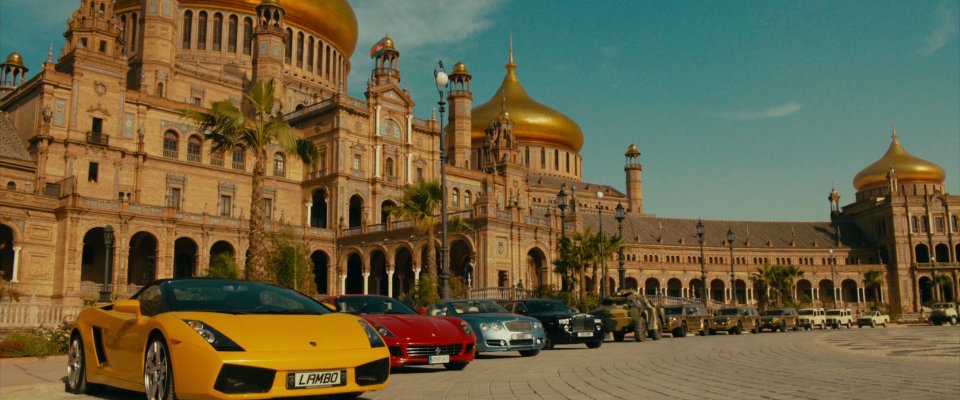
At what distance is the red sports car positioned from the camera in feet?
42.0

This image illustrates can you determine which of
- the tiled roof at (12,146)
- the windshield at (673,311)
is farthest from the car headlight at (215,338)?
the tiled roof at (12,146)

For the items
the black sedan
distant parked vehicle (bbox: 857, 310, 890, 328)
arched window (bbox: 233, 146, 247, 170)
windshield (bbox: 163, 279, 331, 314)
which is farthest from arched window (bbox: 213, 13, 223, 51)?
windshield (bbox: 163, 279, 331, 314)

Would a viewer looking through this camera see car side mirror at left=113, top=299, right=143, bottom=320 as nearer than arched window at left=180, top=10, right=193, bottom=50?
Yes

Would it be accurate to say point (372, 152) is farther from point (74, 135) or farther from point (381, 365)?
point (381, 365)

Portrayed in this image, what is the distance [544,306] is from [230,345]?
15176 millimetres

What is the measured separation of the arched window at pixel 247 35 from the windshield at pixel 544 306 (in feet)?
185

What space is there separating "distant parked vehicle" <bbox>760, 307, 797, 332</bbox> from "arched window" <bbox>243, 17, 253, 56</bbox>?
1985 inches

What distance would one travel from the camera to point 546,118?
10469 centimetres

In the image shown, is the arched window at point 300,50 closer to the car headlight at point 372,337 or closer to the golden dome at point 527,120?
the golden dome at point 527,120

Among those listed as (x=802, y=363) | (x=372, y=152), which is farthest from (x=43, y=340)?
(x=372, y=152)

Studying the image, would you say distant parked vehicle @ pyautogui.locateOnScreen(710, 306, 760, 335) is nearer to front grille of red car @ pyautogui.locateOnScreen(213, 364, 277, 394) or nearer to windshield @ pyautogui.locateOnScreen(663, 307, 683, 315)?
windshield @ pyautogui.locateOnScreen(663, 307, 683, 315)

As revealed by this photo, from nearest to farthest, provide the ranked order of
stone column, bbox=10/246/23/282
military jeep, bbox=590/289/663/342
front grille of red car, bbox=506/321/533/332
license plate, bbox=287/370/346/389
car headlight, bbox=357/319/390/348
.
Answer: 1. license plate, bbox=287/370/346/389
2. car headlight, bbox=357/319/390/348
3. front grille of red car, bbox=506/321/533/332
4. military jeep, bbox=590/289/663/342
5. stone column, bbox=10/246/23/282

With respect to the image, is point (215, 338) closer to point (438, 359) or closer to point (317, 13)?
point (438, 359)

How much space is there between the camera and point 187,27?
69.9 m
